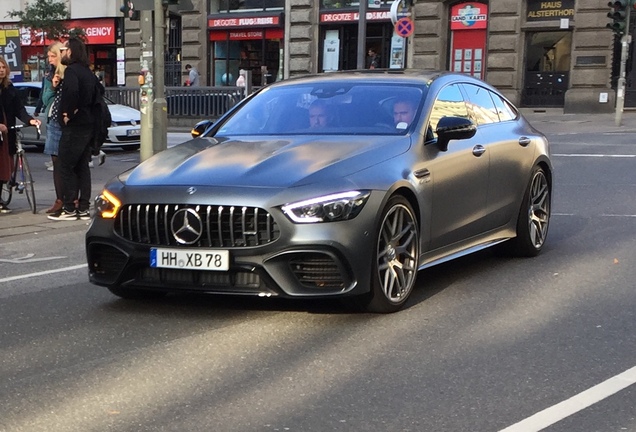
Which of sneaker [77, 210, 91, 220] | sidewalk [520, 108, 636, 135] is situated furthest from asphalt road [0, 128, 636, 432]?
sidewalk [520, 108, 636, 135]

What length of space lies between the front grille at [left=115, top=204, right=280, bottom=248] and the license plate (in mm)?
44

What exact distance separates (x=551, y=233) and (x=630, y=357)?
14.5ft

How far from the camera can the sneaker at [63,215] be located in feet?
36.4

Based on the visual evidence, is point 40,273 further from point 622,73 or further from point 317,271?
point 622,73

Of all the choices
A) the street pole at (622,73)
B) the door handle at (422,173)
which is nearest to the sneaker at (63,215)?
the door handle at (422,173)

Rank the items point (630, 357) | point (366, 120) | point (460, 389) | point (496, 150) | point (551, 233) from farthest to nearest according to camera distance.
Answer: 1. point (551, 233)
2. point (496, 150)
3. point (366, 120)
4. point (630, 357)
5. point (460, 389)

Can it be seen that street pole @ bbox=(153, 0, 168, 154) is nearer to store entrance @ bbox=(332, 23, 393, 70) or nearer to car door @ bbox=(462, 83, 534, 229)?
car door @ bbox=(462, 83, 534, 229)

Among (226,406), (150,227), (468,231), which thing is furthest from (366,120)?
(226,406)

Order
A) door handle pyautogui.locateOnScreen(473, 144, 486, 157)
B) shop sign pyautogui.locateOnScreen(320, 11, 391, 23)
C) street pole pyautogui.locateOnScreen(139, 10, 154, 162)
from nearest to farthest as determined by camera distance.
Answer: door handle pyautogui.locateOnScreen(473, 144, 486, 157) → street pole pyautogui.locateOnScreen(139, 10, 154, 162) → shop sign pyautogui.locateOnScreen(320, 11, 391, 23)

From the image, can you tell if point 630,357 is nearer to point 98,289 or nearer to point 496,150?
point 496,150

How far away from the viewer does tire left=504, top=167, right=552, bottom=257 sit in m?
8.04

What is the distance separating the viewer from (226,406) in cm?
436

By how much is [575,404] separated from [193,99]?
25.1 meters

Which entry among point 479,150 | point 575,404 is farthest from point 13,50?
point 575,404
